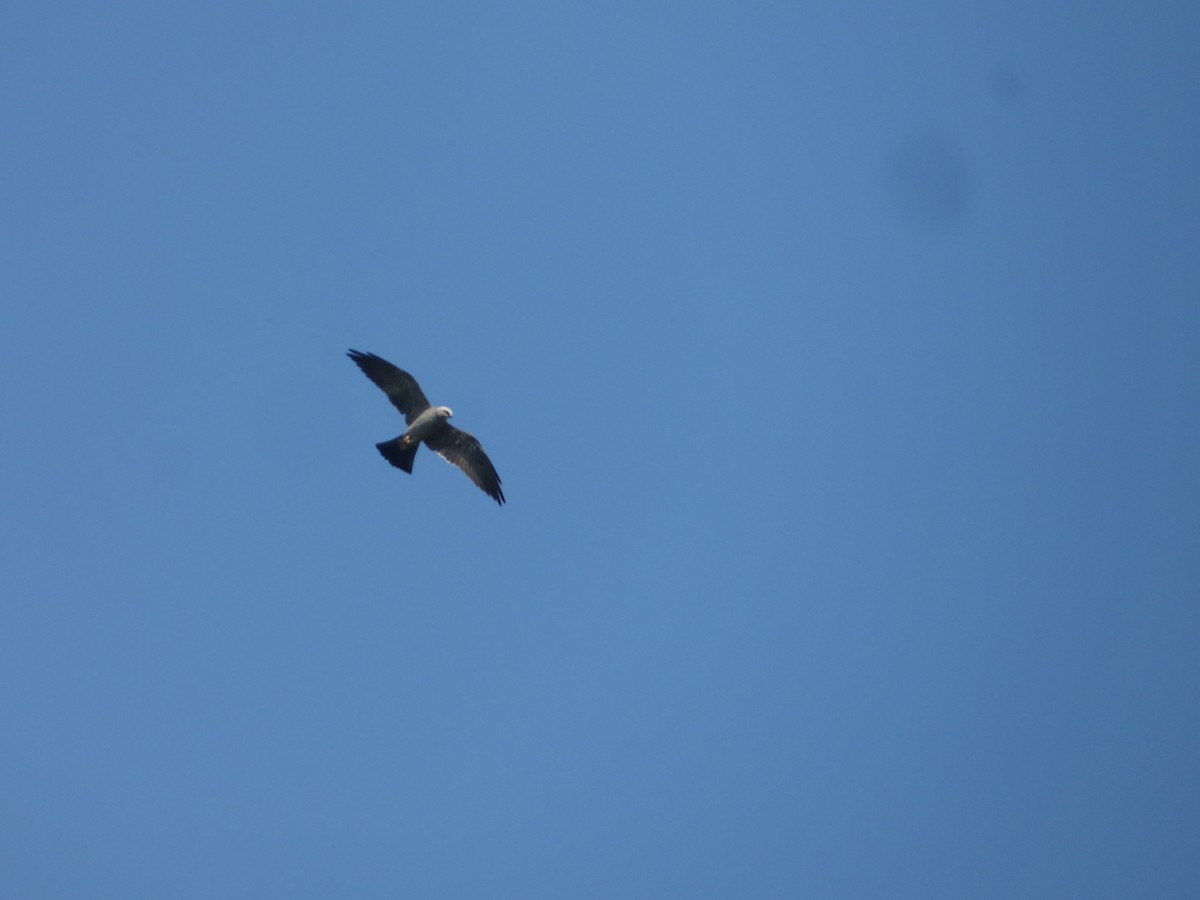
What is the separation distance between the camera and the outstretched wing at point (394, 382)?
17.5 m

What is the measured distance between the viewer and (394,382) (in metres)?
17.5

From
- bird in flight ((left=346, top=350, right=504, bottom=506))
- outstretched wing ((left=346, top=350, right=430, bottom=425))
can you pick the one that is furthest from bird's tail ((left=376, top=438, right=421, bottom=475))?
outstretched wing ((left=346, top=350, right=430, bottom=425))

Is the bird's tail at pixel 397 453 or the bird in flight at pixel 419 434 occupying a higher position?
the bird in flight at pixel 419 434

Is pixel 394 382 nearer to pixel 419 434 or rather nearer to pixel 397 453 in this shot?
pixel 419 434

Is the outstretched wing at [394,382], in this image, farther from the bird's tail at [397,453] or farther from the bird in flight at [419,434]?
the bird's tail at [397,453]

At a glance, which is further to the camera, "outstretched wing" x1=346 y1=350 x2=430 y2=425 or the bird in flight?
"outstretched wing" x1=346 y1=350 x2=430 y2=425

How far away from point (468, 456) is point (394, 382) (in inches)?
69.1

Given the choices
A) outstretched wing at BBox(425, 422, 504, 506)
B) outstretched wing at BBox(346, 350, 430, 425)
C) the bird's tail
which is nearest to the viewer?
the bird's tail

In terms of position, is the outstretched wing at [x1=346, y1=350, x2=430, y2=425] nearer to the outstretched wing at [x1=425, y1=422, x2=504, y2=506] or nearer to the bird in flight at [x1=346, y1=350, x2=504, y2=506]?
the bird in flight at [x1=346, y1=350, x2=504, y2=506]

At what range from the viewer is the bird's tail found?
16.8 meters

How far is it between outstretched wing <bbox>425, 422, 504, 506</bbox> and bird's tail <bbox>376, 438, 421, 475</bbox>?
0.93 metres

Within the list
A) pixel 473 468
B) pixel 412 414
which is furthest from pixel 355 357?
pixel 473 468

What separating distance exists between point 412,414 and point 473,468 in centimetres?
136

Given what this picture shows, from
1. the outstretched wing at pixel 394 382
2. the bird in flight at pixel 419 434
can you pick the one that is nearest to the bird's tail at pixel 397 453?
the bird in flight at pixel 419 434
